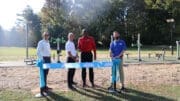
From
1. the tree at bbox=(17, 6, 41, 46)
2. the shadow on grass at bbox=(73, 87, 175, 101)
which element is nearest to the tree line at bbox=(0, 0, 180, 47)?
the tree at bbox=(17, 6, 41, 46)

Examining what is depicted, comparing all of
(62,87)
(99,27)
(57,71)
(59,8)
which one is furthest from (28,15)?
(62,87)

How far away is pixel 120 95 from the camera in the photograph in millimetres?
13031

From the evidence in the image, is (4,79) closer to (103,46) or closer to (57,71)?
(57,71)

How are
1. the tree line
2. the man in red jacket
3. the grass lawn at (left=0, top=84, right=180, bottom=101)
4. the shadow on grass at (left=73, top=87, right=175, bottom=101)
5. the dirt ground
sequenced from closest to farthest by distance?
the shadow on grass at (left=73, top=87, right=175, bottom=101) < the grass lawn at (left=0, top=84, right=180, bottom=101) < the man in red jacket < the dirt ground < the tree line

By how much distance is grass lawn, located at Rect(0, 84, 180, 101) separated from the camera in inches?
496

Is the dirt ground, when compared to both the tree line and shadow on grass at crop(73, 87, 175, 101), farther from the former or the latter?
the tree line

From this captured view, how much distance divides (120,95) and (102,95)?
506 mm

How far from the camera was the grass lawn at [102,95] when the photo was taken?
1259 cm

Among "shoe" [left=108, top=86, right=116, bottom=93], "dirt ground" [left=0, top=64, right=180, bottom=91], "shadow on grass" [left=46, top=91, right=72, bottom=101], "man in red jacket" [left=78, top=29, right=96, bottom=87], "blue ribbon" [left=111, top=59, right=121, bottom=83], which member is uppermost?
"man in red jacket" [left=78, top=29, right=96, bottom=87]

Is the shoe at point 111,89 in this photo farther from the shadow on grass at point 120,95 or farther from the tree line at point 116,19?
the tree line at point 116,19

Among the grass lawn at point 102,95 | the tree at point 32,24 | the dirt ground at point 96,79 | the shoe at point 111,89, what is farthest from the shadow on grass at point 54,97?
the tree at point 32,24

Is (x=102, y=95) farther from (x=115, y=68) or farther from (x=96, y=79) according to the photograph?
(x=96, y=79)

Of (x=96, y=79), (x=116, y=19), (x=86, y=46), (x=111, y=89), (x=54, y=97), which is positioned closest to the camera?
(x=54, y=97)

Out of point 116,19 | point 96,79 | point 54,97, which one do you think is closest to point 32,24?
point 116,19
